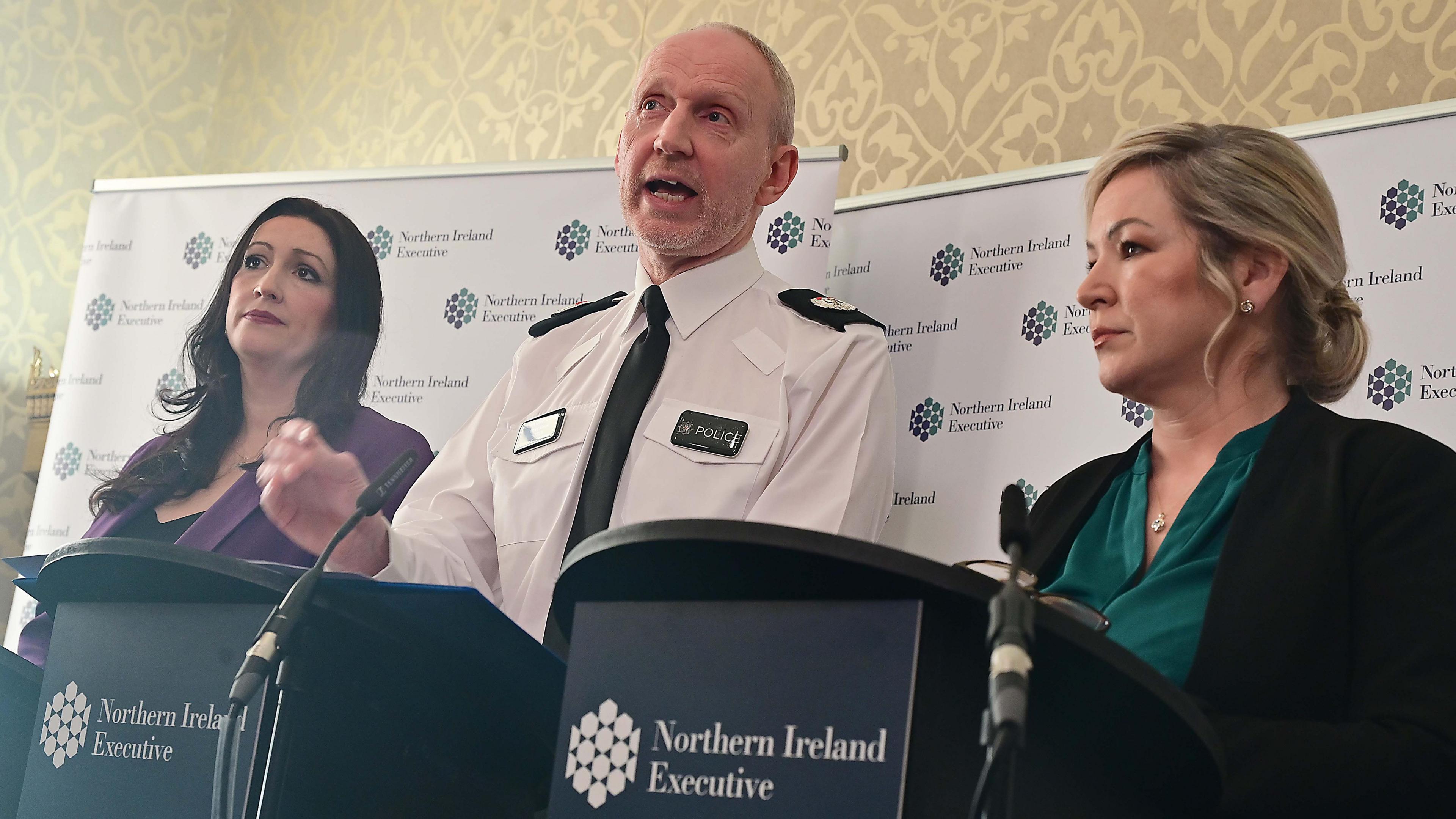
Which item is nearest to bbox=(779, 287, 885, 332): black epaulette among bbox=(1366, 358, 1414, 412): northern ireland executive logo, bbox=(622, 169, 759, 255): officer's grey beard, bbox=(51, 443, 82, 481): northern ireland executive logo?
bbox=(622, 169, 759, 255): officer's grey beard

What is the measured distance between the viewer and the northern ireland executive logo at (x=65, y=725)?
1292 mm

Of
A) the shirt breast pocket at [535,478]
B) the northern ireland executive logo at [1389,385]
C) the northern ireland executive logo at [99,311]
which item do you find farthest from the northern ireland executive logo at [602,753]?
the northern ireland executive logo at [99,311]

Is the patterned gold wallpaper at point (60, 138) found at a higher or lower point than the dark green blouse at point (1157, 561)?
higher

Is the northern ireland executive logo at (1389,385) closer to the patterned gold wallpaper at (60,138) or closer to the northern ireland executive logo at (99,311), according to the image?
the northern ireland executive logo at (99,311)

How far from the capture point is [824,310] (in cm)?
230

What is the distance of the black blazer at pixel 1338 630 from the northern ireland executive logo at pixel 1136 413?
2.91 feet

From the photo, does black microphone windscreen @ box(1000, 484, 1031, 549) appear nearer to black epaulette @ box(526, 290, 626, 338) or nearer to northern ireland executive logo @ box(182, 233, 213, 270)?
black epaulette @ box(526, 290, 626, 338)

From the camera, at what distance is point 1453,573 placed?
1.24 meters

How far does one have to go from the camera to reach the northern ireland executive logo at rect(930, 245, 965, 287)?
2.72 metres

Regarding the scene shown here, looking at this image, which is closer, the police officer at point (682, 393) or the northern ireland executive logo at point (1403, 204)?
the police officer at point (682, 393)

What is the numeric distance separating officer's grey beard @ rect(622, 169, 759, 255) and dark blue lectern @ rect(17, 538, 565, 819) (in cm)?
111

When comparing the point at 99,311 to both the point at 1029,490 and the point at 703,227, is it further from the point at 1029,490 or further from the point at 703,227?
the point at 1029,490

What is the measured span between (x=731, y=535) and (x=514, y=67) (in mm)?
3249

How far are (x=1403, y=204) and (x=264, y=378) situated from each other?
235 centimetres
